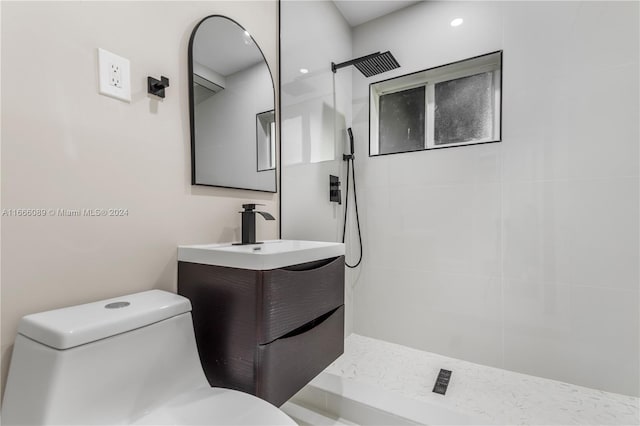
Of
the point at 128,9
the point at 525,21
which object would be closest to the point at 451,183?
the point at 525,21

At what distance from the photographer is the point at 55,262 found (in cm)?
73

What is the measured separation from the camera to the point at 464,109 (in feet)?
6.22

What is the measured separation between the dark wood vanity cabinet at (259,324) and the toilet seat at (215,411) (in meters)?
0.08

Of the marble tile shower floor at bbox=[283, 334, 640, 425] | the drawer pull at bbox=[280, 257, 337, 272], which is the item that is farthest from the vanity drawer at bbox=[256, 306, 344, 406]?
the marble tile shower floor at bbox=[283, 334, 640, 425]

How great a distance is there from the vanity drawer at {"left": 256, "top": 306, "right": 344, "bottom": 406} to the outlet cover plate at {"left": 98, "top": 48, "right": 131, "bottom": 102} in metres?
0.85

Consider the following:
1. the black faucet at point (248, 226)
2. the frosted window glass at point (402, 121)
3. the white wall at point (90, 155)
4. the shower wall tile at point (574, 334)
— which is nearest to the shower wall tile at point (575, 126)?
the frosted window glass at point (402, 121)

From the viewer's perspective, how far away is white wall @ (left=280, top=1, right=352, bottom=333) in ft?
5.15

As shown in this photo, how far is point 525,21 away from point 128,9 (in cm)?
196

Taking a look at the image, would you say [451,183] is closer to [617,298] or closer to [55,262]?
[617,298]

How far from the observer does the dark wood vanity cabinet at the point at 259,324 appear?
2.72ft

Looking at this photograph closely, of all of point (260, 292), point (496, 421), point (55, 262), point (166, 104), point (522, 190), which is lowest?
point (496, 421)

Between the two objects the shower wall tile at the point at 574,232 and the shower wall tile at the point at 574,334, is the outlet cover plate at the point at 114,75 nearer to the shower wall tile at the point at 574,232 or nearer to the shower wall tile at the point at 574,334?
the shower wall tile at the point at 574,232

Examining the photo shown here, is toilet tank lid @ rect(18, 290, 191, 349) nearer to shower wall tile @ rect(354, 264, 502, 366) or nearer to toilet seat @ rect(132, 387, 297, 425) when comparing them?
toilet seat @ rect(132, 387, 297, 425)

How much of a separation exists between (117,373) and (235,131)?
93cm
